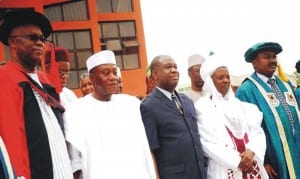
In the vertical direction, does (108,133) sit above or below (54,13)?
below

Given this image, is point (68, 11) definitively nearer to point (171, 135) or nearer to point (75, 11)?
point (75, 11)

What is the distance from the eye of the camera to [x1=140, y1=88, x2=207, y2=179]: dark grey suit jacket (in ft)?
14.2

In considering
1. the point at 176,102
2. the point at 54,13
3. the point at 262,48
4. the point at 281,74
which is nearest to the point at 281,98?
the point at 281,74

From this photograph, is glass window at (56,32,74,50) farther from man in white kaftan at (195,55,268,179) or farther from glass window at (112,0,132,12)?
man in white kaftan at (195,55,268,179)

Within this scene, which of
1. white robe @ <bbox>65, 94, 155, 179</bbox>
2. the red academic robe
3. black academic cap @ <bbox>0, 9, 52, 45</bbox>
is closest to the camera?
the red academic robe

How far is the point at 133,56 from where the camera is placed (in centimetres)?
2517

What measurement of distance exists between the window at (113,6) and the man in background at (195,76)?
20.1 m

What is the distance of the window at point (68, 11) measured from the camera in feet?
80.4

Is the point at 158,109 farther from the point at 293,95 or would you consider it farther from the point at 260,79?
the point at 293,95

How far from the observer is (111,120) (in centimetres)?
399

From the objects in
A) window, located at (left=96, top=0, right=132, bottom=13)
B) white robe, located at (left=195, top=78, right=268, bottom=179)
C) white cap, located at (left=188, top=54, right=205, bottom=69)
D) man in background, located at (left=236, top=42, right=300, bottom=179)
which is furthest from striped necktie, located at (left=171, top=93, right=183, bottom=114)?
window, located at (left=96, top=0, right=132, bottom=13)

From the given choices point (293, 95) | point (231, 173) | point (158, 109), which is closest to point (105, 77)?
point (158, 109)

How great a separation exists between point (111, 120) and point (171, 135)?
70 centimetres

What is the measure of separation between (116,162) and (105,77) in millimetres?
786
